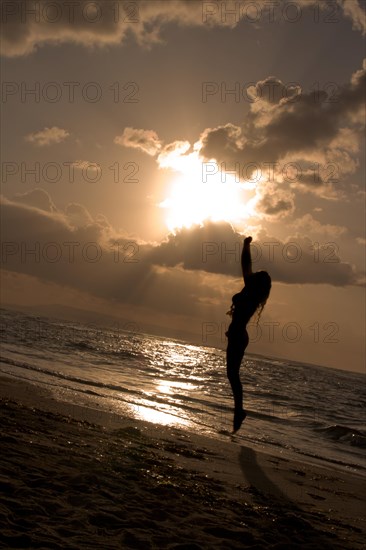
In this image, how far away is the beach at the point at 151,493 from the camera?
13.3ft

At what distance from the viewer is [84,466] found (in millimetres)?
5879

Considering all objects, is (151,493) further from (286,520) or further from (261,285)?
(261,285)

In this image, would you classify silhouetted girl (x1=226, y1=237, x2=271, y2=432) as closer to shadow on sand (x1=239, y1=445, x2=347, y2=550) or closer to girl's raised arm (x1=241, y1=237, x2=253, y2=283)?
girl's raised arm (x1=241, y1=237, x2=253, y2=283)

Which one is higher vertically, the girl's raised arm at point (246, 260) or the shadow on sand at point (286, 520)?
the girl's raised arm at point (246, 260)

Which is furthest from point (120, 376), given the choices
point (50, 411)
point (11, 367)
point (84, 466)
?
point (84, 466)

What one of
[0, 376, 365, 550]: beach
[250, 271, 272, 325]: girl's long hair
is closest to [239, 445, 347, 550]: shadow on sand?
[0, 376, 365, 550]: beach

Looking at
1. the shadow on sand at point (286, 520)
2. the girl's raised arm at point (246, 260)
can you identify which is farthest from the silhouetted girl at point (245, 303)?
the shadow on sand at point (286, 520)

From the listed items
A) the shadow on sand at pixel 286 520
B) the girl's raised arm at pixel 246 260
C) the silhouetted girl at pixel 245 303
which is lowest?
the shadow on sand at pixel 286 520

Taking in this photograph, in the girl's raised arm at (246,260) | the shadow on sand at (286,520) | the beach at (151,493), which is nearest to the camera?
the beach at (151,493)

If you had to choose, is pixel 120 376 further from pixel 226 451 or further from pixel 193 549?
pixel 193 549

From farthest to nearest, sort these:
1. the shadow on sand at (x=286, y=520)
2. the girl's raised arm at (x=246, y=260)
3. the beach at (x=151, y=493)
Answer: the girl's raised arm at (x=246, y=260) → the shadow on sand at (x=286, y=520) → the beach at (x=151, y=493)

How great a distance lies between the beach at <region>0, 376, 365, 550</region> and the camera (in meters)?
4.05

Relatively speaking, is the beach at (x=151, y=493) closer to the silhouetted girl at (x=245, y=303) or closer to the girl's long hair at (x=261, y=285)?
the silhouetted girl at (x=245, y=303)

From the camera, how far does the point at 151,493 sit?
17.4ft
